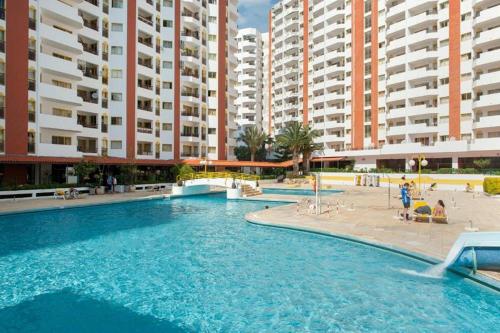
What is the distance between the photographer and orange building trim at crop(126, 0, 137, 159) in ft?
155

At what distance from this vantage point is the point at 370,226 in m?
17.2

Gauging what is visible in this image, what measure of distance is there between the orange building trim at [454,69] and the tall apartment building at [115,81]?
37.4 meters

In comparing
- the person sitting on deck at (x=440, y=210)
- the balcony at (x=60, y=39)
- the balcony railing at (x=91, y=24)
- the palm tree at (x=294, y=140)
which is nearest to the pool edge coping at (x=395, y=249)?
the person sitting on deck at (x=440, y=210)

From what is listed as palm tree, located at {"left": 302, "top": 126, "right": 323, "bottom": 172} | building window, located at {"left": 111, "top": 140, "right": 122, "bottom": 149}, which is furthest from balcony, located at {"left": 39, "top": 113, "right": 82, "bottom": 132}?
palm tree, located at {"left": 302, "top": 126, "right": 323, "bottom": 172}

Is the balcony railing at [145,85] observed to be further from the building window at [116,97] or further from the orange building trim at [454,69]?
the orange building trim at [454,69]

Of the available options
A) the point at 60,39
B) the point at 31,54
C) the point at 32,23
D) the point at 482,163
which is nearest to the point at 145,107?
the point at 60,39

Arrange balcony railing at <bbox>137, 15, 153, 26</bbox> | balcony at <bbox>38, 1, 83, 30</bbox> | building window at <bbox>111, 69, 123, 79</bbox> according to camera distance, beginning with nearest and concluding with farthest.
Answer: balcony at <bbox>38, 1, 83, 30</bbox>, building window at <bbox>111, 69, 123, 79</bbox>, balcony railing at <bbox>137, 15, 153, 26</bbox>

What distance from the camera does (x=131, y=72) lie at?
47656 millimetres

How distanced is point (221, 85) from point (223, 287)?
5610cm

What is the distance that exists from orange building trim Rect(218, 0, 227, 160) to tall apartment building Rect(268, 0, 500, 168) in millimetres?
21769

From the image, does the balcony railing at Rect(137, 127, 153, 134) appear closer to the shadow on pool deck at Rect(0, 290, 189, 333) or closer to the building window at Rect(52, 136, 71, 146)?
the building window at Rect(52, 136, 71, 146)

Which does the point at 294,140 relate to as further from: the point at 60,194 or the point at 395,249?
the point at 395,249

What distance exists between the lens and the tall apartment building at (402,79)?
48562 mm

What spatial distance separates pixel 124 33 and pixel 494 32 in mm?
50692
